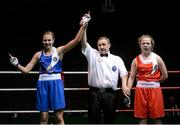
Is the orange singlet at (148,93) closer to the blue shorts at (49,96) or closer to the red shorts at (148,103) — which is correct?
the red shorts at (148,103)

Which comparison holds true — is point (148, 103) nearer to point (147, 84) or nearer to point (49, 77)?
point (147, 84)

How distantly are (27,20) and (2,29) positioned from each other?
0.66 metres

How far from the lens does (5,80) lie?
9109mm

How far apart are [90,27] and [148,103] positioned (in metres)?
5.79

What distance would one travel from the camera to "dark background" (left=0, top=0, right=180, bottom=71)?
30.2ft

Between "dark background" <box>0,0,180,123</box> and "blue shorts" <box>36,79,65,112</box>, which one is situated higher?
"dark background" <box>0,0,180,123</box>

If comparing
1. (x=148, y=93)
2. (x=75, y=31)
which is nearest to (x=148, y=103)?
(x=148, y=93)

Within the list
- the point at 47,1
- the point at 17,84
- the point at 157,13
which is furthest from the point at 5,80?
the point at 157,13

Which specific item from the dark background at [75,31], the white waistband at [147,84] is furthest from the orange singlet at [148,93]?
the dark background at [75,31]

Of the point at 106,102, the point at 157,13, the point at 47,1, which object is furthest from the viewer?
the point at 157,13

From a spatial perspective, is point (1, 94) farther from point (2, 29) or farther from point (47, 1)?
point (47, 1)

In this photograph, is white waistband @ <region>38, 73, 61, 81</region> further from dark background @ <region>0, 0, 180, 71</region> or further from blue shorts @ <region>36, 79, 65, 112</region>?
dark background @ <region>0, 0, 180, 71</region>

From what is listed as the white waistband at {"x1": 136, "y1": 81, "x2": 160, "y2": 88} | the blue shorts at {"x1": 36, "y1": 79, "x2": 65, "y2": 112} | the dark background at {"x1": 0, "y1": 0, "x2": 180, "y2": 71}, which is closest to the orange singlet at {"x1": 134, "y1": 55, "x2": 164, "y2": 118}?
the white waistband at {"x1": 136, "y1": 81, "x2": 160, "y2": 88}

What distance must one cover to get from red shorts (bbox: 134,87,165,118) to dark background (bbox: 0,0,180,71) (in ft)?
17.5
